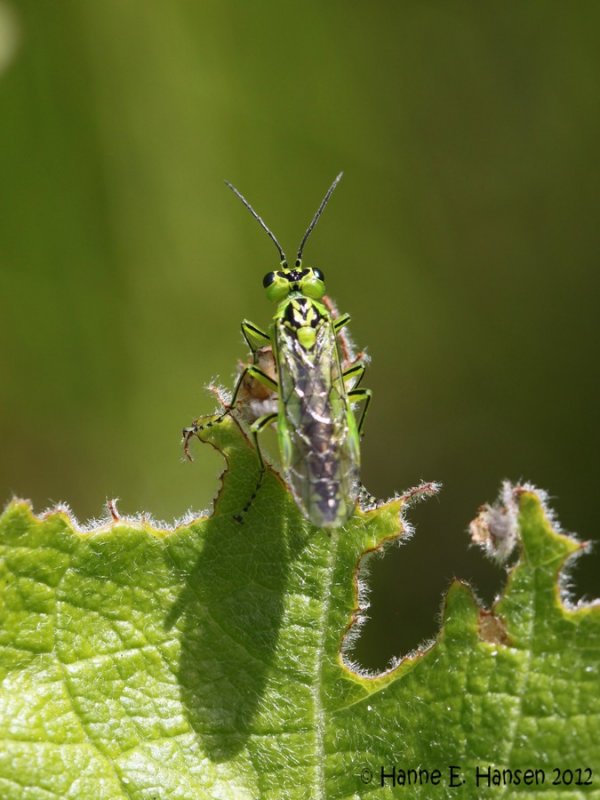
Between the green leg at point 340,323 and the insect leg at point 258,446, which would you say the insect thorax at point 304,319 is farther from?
the insect leg at point 258,446

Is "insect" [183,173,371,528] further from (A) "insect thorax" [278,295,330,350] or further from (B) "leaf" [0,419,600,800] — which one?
(B) "leaf" [0,419,600,800]

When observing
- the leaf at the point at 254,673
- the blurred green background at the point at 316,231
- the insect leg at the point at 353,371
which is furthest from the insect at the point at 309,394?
the blurred green background at the point at 316,231

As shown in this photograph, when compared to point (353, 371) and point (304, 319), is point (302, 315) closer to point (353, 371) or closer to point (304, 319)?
point (304, 319)

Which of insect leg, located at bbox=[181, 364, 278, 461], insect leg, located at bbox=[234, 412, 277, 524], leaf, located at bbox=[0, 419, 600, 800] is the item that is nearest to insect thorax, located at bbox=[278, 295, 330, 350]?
insect leg, located at bbox=[181, 364, 278, 461]

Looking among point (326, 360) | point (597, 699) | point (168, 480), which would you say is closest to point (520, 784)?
point (597, 699)

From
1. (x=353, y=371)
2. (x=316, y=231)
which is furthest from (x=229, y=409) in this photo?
(x=316, y=231)

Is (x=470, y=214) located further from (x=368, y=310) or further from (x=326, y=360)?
(x=326, y=360)
